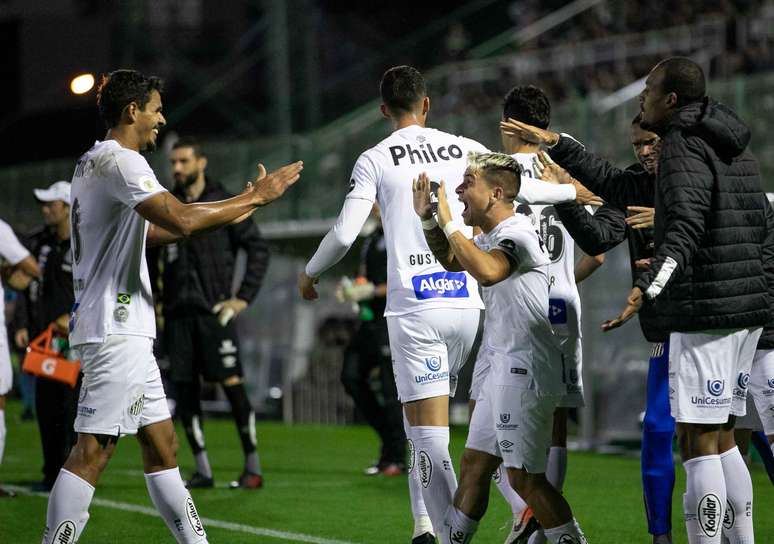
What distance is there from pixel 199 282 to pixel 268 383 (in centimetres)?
874

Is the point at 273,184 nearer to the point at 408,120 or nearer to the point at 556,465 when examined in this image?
the point at 408,120

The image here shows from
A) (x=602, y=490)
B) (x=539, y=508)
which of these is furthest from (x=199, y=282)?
(x=539, y=508)

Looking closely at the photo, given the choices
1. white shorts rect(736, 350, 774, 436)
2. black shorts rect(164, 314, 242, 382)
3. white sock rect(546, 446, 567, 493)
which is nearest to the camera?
A: white shorts rect(736, 350, 774, 436)

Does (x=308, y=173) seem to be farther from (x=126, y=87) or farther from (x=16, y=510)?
(x=126, y=87)

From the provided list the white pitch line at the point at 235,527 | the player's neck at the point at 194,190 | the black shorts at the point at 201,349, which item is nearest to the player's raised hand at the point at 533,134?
the white pitch line at the point at 235,527

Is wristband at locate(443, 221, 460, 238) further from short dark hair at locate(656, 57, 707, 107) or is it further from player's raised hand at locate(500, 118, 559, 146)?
short dark hair at locate(656, 57, 707, 107)

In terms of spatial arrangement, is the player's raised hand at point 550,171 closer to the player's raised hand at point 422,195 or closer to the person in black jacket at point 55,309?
the player's raised hand at point 422,195

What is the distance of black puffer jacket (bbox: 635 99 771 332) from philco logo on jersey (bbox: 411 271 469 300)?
1.31 metres

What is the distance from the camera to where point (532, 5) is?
85.3 feet

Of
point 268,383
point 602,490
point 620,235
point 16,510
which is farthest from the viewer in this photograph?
point 268,383

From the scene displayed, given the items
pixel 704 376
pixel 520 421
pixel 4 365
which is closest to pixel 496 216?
pixel 520 421

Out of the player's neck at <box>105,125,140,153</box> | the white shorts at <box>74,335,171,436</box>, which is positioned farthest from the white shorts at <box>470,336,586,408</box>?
the player's neck at <box>105,125,140,153</box>

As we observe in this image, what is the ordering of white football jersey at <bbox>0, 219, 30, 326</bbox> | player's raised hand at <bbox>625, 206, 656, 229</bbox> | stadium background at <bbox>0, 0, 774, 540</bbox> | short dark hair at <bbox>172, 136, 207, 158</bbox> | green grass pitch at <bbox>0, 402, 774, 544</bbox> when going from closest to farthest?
player's raised hand at <bbox>625, 206, 656, 229</bbox>, green grass pitch at <bbox>0, 402, 774, 544</bbox>, white football jersey at <bbox>0, 219, 30, 326</bbox>, short dark hair at <bbox>172, 136, 207, 158</bbox>, stadium background at <bbox>0, 0, 774, 540</bbox>

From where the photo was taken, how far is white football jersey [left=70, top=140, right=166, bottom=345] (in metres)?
5.57
